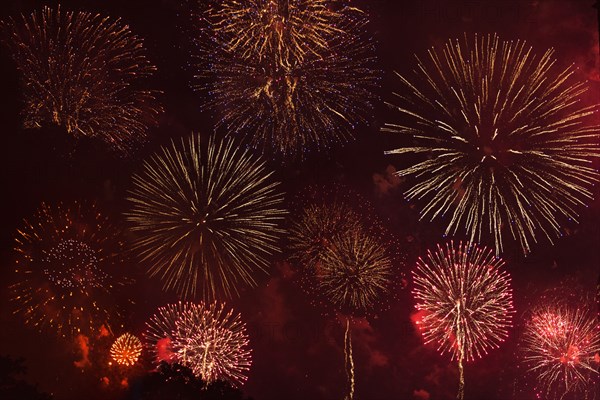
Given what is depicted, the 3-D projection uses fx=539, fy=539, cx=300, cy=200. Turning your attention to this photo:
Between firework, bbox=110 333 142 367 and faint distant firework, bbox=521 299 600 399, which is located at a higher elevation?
faint distant firework, bbox=521 299 600 399

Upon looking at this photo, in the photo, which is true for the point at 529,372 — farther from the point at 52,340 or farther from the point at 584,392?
the point at 52,340

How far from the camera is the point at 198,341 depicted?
2558cm

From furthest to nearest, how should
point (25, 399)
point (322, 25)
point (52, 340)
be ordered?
point (52, 340), point (322, 25), point (25, 399)

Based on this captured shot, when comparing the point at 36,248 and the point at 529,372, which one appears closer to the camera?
the point at 36,248

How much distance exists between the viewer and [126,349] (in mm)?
31594

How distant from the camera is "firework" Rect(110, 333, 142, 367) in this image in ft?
102

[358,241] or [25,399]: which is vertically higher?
[358,241]

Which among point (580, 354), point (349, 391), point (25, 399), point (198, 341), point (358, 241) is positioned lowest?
point (25, 399)

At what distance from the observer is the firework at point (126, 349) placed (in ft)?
102

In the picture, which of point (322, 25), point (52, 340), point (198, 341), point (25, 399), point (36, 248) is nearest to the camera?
point (25, 399)

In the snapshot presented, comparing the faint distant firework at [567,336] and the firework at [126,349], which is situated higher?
the faint distant firework at [567,336]

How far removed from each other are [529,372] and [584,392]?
3662mm

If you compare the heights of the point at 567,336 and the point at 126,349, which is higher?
the point at 567,336

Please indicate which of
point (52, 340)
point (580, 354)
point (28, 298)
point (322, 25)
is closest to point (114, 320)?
point (52, 340)
